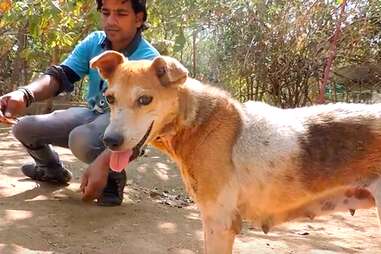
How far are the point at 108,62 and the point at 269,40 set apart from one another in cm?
562

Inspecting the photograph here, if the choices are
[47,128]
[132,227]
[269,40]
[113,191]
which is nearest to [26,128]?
[47,128]

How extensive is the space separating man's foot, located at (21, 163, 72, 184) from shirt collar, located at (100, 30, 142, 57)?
112 centimetres

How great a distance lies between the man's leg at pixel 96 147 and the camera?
149 inches

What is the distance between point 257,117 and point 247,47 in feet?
18.5

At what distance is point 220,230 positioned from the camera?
2752 millimetres

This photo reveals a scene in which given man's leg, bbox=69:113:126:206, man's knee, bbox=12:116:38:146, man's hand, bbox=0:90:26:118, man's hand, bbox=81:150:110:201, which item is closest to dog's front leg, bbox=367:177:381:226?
man's hand, bbox=81:150:110:201

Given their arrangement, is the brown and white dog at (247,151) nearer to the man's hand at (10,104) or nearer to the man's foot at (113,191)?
the man's hand at (10,104)

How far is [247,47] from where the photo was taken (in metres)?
8.44

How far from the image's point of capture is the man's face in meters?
3.70

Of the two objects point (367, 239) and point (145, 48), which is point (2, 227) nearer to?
point (145, 48)

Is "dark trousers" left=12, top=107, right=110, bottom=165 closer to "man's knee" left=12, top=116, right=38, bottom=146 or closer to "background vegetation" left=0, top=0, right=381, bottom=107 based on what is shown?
"man's knee" left=12, top=116, right=38, bottom=146

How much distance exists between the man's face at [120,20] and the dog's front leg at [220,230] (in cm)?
163

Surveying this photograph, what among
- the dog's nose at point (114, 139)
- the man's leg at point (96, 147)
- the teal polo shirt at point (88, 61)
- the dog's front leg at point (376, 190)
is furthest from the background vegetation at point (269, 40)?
the dog's front leg at point (376, 190)

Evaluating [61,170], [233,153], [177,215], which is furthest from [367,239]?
[61,170]
